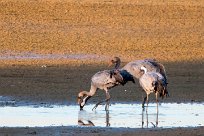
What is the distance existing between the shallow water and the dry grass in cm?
707

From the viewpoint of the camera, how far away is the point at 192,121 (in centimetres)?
1416

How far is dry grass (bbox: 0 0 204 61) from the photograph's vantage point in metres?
24.1

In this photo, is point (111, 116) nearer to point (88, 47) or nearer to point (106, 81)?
point (106, 81)

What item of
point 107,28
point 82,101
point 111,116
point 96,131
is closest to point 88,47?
point 107,28

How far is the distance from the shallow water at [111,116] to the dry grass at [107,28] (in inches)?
278

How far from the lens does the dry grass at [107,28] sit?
950 inches

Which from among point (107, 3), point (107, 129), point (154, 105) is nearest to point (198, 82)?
point (154, 105)

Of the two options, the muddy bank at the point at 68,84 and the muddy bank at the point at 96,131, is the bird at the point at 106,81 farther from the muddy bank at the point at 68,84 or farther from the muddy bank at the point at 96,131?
the muddy bank at the point at 96,131

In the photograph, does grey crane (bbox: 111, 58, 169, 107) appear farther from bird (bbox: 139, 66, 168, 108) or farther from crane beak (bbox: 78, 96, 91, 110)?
crane beak (bbox: 78, 96, 91, 110)

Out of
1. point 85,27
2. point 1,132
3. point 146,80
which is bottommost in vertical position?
point 1,132

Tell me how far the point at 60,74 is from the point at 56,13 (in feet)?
34.0

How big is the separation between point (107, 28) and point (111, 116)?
13.2 metres

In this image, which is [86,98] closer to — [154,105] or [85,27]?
[154,105]

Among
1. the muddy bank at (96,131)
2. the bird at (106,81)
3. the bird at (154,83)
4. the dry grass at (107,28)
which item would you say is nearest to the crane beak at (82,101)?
the bird at (106,81)
